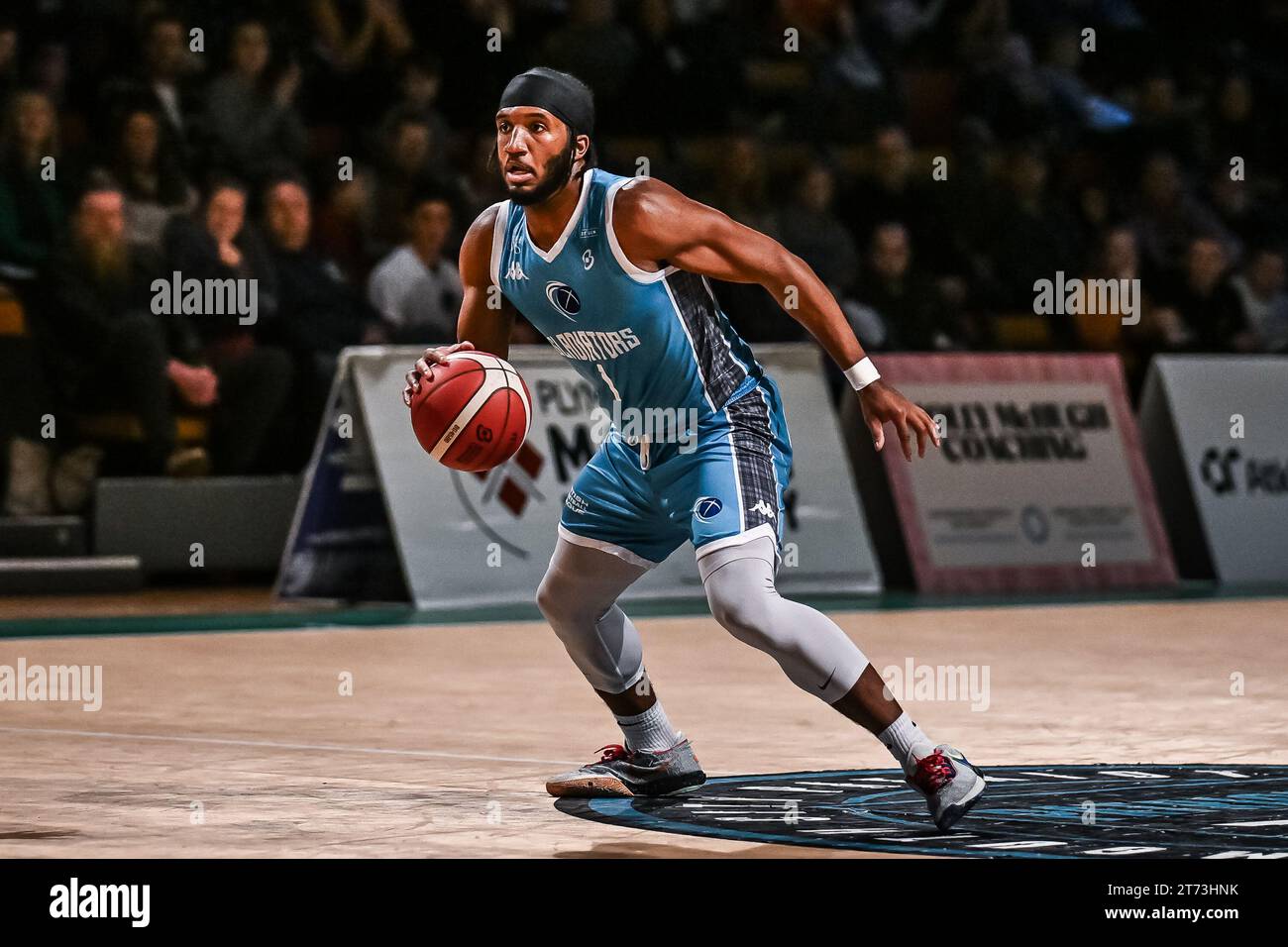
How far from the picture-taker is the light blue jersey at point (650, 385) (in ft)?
21.9

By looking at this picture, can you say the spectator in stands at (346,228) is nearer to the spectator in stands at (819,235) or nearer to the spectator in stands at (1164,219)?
the spectator in stands at (819,235)

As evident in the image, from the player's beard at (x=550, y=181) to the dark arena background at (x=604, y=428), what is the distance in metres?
0.26

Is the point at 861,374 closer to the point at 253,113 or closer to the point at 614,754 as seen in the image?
the point at 614,754

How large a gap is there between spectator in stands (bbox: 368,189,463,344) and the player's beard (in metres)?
8.45

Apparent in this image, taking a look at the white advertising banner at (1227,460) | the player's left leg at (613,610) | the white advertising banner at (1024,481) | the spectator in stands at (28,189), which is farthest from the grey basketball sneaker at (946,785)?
the white advertising banner at (1227,460)

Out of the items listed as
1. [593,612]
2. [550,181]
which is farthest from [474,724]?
[550,181]

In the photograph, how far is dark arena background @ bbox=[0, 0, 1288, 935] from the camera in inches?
274

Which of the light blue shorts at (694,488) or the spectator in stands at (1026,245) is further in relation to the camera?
the spectator in stands at (1026,245)

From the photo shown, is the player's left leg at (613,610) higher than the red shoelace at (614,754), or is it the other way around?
the player's left leg at (613,610)

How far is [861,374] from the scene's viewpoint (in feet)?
21.3

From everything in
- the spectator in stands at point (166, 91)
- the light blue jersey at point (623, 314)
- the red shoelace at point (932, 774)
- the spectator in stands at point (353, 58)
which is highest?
the spectator in stands at point (353, 58)

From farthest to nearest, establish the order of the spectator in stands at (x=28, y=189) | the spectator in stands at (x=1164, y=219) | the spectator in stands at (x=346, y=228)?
the spectator in stands at (x=1164, y=219) < the spectator in stands at (x=346, y=228) < the spectator in stands at (x=28, y=189)

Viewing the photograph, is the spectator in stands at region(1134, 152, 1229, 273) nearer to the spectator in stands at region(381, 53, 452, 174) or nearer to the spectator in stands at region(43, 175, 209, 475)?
the spectator in stands at region(381, 53, 452, 174)
